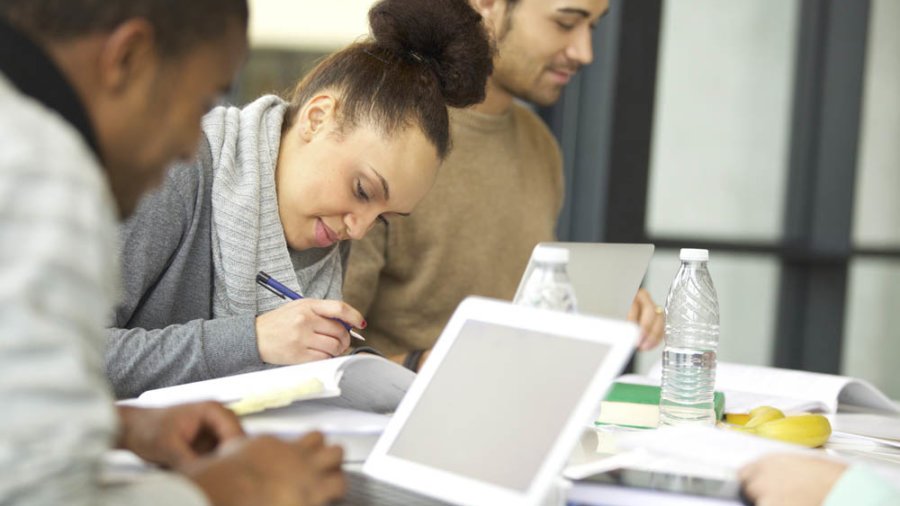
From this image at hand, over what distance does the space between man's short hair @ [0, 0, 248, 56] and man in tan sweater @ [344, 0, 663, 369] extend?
4.47 feet

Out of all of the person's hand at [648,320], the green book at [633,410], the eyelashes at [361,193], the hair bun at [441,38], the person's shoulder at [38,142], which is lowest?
the green book at [633,410]

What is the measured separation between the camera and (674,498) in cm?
99

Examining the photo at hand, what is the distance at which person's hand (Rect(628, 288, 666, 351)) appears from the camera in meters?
2.03

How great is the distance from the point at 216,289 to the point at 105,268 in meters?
0.96

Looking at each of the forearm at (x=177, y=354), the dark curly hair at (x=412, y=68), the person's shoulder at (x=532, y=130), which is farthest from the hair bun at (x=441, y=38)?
the person's shoulder at (x=532, y=130)

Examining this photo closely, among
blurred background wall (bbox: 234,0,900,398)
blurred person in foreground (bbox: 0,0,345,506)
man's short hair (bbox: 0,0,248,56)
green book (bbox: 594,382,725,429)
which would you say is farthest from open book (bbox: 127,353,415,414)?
blurred background wall (bbox: 234,0,900,398)

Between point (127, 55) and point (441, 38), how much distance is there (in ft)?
3.38

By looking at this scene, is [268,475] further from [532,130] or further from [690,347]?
[532,130]

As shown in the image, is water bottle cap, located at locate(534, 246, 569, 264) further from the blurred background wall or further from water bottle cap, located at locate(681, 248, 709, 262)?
the blurred background wall

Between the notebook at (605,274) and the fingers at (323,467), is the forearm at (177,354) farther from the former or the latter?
the fingers at (323,467)

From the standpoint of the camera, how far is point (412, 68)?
1.79 meters

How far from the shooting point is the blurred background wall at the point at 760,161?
324 cm

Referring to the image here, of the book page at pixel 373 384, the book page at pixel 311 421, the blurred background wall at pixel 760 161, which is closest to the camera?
the book page at pixel 311 421

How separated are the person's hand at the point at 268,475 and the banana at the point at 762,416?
0.77m
